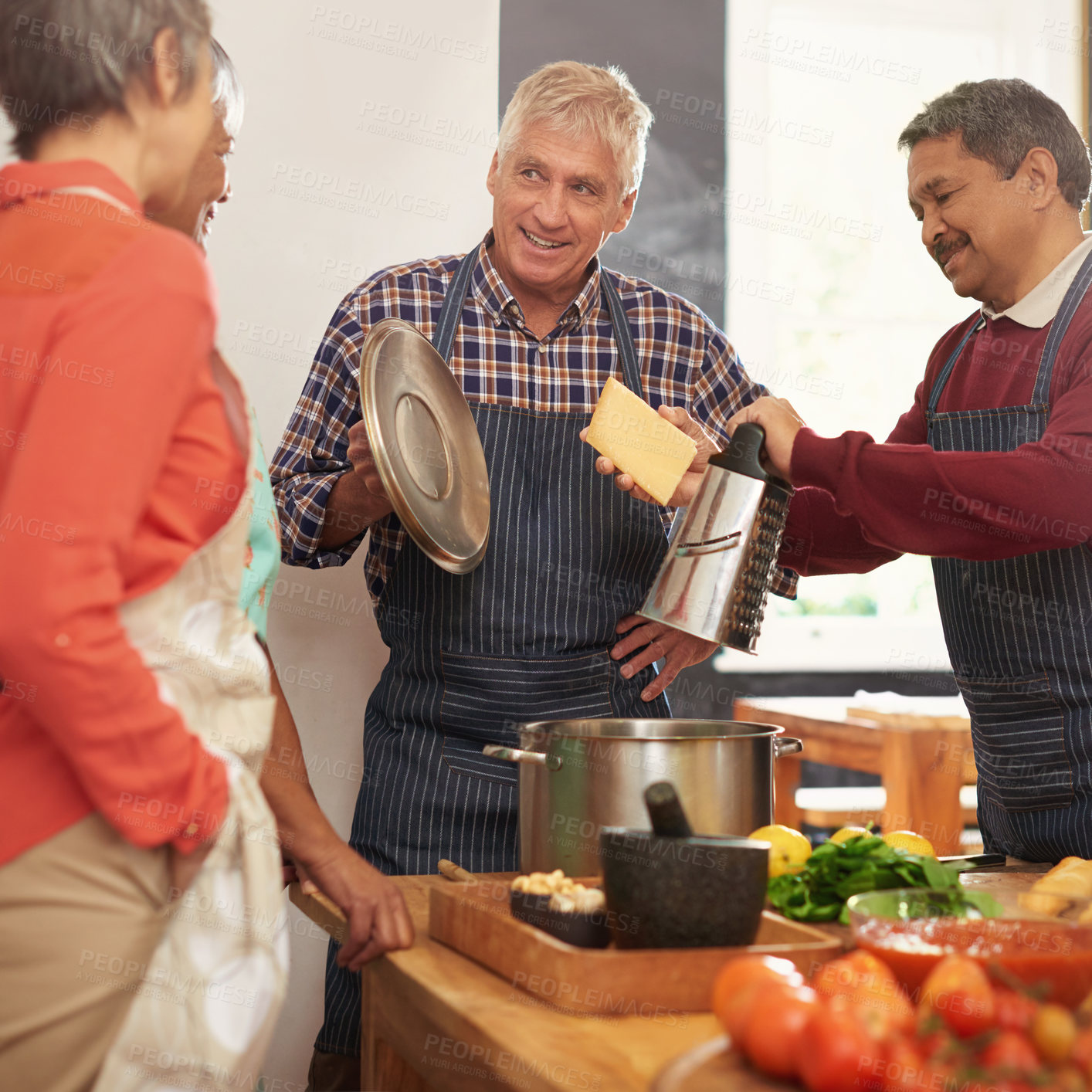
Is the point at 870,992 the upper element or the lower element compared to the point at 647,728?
lower

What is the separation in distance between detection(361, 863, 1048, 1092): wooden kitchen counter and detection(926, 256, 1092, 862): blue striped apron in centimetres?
64

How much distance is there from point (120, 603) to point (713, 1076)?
0.56 metres

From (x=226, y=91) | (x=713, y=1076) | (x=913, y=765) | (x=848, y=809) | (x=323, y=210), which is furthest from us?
(x=848, y=809)

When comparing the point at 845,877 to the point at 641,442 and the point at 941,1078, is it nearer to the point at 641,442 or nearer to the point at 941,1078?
the point at 941,1078

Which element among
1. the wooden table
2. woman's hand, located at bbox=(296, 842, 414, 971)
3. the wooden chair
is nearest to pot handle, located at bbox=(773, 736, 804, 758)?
woman's hand, located at bbox=(296, 842, 414, 971)

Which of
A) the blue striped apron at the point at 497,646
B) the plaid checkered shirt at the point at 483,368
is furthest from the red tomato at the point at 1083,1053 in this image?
the plaid checkered shirt at the point at 483,368

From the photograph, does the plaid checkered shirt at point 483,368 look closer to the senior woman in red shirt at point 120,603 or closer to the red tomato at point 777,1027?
the senior woman in red shirt at point 120,603

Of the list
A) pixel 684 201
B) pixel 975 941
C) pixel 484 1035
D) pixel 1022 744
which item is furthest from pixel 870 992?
pixel 684 201

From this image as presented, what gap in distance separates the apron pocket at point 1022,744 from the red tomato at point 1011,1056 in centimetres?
108

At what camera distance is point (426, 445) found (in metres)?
1.80

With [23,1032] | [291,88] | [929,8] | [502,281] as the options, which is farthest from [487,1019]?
[929,8]

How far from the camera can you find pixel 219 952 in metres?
0.97

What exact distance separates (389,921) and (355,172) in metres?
1.80

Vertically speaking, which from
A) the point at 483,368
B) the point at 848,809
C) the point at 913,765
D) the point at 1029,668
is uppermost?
the point at 483,368
